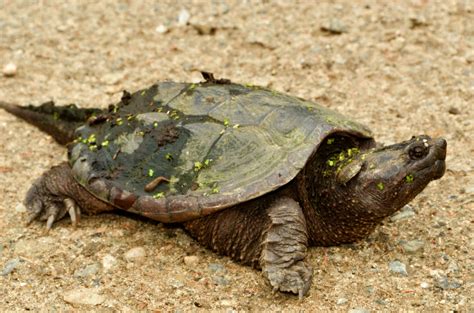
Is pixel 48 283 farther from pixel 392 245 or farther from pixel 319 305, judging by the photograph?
pixel 392 245

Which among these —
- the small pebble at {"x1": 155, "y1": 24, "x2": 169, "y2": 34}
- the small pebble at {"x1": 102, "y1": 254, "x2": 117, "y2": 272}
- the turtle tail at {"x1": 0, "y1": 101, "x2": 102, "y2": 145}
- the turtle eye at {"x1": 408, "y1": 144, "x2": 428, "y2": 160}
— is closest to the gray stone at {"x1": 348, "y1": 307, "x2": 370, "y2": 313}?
the turtle eye at {"x1": 408, "y1": 144, "x2": 428, "y2": 160}

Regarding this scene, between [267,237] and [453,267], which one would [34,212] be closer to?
[267,237]

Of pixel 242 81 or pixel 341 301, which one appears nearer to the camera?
pixel 341 301

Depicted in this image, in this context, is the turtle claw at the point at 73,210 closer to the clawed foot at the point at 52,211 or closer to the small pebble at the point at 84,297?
the clawed foot at the point at 52,211

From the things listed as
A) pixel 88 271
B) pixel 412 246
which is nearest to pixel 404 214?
pixel 412 246

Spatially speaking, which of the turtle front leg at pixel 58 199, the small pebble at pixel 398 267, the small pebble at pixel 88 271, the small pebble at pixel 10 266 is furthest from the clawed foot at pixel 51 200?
the small pebble at pixel 398 267

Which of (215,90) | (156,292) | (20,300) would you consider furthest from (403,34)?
(20,300)

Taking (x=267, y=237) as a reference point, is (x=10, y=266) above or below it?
below
